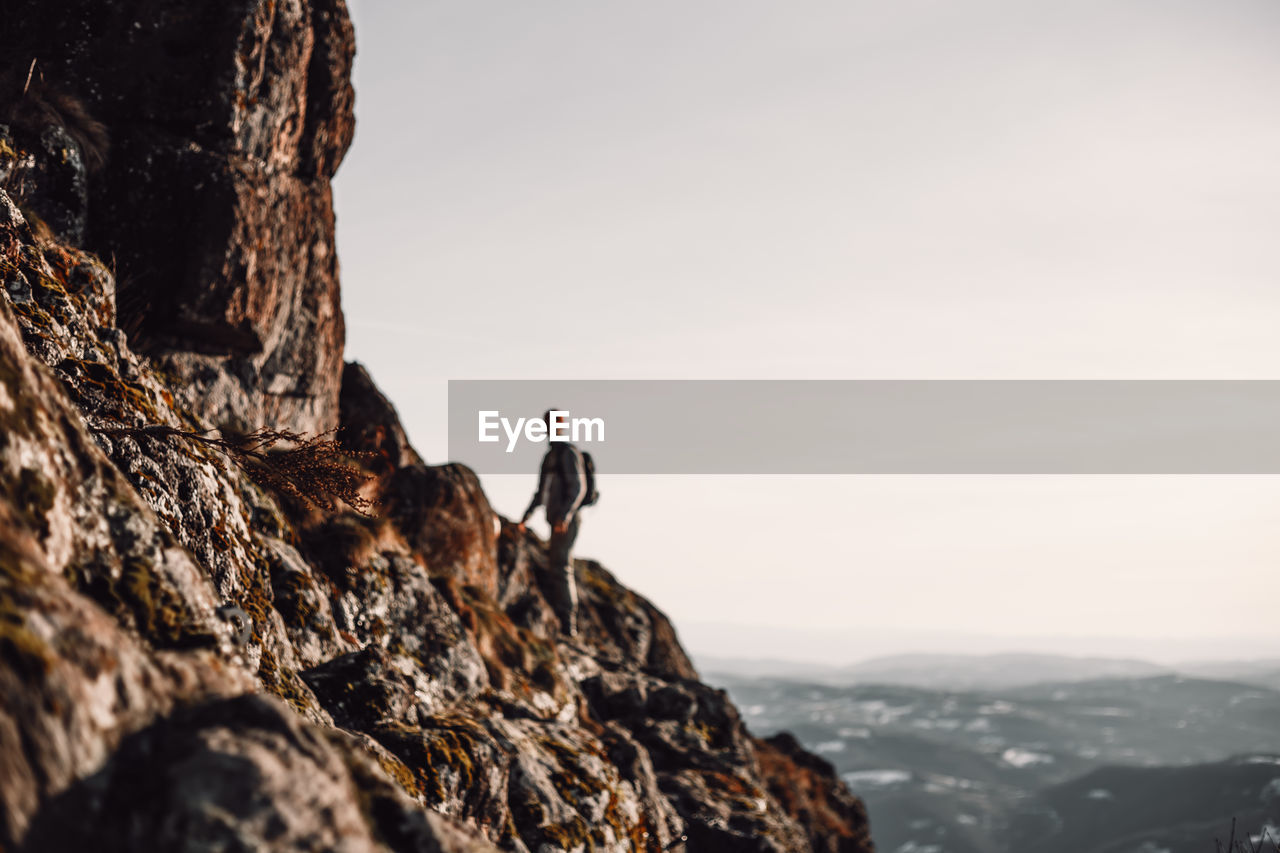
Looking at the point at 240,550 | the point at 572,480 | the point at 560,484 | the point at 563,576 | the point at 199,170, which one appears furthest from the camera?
the point at 563,576

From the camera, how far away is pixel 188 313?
13688 mm

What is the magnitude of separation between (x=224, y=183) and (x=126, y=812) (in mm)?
12354

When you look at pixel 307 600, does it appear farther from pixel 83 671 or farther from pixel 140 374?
pixel 83 671

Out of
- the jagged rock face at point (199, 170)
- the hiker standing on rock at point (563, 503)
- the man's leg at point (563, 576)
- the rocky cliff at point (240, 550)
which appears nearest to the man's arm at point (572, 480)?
the hiker standing on rock at point (563, 503)

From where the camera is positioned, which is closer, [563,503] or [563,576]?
[563,503]

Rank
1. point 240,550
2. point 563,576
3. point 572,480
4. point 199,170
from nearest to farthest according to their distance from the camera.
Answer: point 240,550 → point 199,170 → point 572,480 → point 563,576

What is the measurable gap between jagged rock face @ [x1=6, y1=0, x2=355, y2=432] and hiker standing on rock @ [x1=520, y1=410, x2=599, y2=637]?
7229 millimetres

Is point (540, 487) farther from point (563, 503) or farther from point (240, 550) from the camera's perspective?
point (240, 550)

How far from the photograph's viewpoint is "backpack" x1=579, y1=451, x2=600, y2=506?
2192 cm

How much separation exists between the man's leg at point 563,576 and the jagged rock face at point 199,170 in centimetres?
797

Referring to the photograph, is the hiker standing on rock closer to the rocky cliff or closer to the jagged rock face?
the rocky cliff

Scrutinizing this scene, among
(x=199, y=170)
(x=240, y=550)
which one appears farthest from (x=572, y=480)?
(x=240, y=550)

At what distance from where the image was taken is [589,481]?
72.2 ft

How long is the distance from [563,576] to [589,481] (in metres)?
2.36
